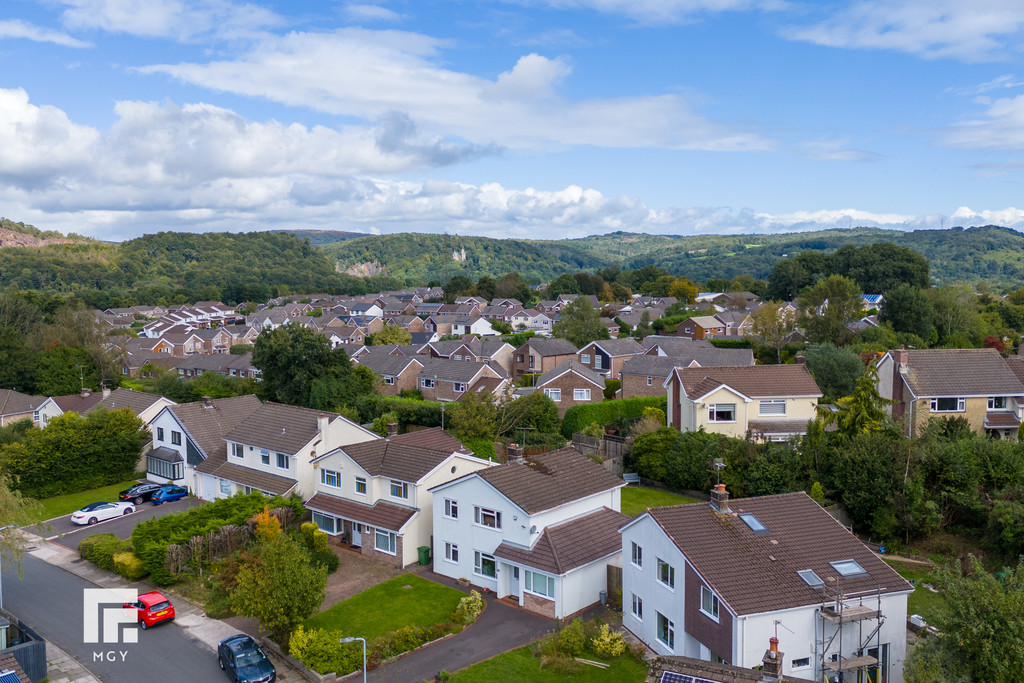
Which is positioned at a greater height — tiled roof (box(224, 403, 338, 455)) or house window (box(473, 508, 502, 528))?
tiled roof (box(224, 403, 338, 455))

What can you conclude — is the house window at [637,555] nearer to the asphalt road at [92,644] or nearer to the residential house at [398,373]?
the asphalt road at [92,644]

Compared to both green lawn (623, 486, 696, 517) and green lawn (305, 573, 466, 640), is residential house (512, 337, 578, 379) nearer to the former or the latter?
green lawn (623, 486, 696, 517)

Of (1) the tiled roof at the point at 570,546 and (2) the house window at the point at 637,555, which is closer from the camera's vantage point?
(2) the house window at the point at 637,555

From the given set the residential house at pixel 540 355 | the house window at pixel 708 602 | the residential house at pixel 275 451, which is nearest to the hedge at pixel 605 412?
the residential house at pixel 275 451

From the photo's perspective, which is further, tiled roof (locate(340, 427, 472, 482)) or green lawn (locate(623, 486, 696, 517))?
green lawn (locate(623, 486, 696, 517))

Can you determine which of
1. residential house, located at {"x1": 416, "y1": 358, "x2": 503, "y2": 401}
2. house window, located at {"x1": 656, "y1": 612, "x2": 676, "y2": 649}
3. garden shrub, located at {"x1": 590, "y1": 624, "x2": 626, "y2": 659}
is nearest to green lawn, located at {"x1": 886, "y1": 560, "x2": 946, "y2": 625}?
house window, located at {"x1": 656, "y1": 612, "x2": 676, "y2": 649}

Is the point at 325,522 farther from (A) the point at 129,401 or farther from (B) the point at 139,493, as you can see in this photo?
(A) the point at 129,401
